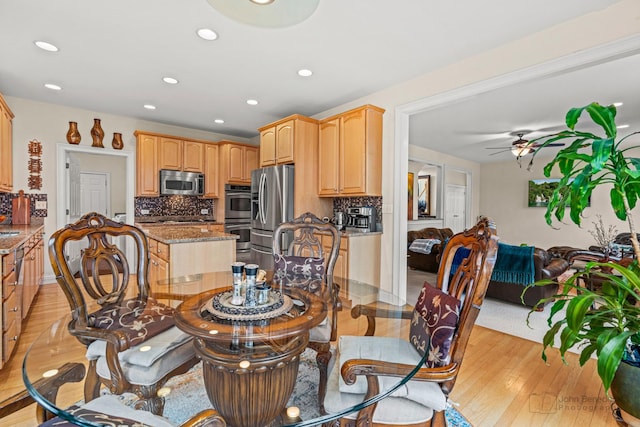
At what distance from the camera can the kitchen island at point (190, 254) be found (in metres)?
2.84

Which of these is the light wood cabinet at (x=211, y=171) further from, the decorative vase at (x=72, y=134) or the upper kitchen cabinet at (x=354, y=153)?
the upper kitchen cabinet at (x=354, y=153)

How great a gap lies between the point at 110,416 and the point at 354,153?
3.22 metres

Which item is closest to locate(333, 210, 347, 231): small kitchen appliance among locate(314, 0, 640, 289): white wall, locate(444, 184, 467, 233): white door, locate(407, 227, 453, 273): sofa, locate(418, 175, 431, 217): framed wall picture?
locate(314, 0, 640, 289): white wall

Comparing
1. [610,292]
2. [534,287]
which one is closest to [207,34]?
[610,292]

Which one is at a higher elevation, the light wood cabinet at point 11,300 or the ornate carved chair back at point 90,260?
the ornate carved chair back at point 90,260

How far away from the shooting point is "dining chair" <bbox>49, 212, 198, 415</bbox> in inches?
52.5

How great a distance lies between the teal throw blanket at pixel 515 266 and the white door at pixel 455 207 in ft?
13.5

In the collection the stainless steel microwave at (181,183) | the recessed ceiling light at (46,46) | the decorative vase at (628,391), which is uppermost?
the recessed ceiling light at (46,46)

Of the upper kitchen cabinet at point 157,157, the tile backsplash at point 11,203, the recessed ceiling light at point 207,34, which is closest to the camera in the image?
the recessed ceiling light at point 207,34

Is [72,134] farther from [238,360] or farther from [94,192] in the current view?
[238,360]

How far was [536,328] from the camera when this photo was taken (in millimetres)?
3117

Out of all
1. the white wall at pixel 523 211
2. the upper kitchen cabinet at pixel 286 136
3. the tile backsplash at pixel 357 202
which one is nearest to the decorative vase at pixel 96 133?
the upper kitchen cabinet at pixel 286 136

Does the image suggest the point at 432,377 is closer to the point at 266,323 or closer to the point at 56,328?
the point at 266,323

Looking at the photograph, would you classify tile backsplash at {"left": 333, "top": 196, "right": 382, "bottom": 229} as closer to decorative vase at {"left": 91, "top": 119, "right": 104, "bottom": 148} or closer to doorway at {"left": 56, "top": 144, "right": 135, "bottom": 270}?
doorway at {"left": 56, "top": 144, "right": 135, "bottom": 270}
